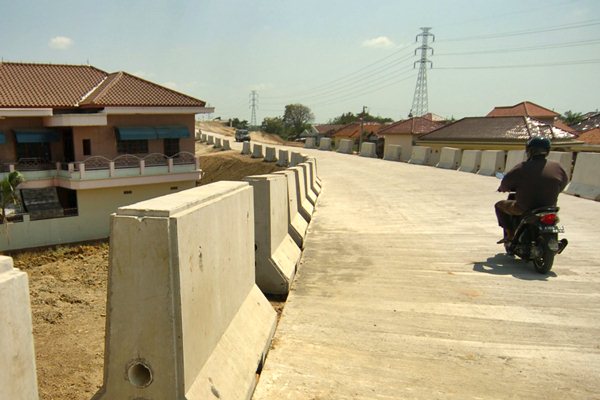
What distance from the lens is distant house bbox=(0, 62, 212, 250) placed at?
2414 cm

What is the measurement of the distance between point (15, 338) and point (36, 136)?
89.5 feet

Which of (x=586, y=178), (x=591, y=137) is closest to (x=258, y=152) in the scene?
(x=591, y=137)

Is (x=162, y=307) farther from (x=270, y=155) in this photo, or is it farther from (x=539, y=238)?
(x=270, y=155)

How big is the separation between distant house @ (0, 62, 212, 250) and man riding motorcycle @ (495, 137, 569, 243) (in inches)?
898

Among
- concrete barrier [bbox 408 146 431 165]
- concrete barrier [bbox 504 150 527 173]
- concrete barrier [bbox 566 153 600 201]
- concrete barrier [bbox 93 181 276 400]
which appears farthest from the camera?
concrete barrier [bbox 408 146 431 165]

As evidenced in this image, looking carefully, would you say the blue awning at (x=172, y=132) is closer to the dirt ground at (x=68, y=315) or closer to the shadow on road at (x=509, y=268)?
the dirt ground at (x=68, y=315)

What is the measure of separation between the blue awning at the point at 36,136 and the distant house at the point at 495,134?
2861cm

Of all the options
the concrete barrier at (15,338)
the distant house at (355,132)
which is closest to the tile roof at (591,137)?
the distant house at (355,132)

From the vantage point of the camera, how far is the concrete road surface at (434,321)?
3.41 m

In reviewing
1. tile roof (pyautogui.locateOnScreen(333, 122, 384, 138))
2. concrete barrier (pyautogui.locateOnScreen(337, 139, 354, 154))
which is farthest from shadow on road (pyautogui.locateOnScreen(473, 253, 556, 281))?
tile roof (pyautogui.locateOnScreen(333, 122, 384, 138))

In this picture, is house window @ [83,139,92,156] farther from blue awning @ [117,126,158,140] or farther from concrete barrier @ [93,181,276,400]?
concrete barrier @ [93,181,276,400]

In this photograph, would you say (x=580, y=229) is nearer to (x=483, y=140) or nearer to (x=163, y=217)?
(x=163, y=217)

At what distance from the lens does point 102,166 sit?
25.1m

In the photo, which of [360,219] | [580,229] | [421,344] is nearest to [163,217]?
[421,344]
